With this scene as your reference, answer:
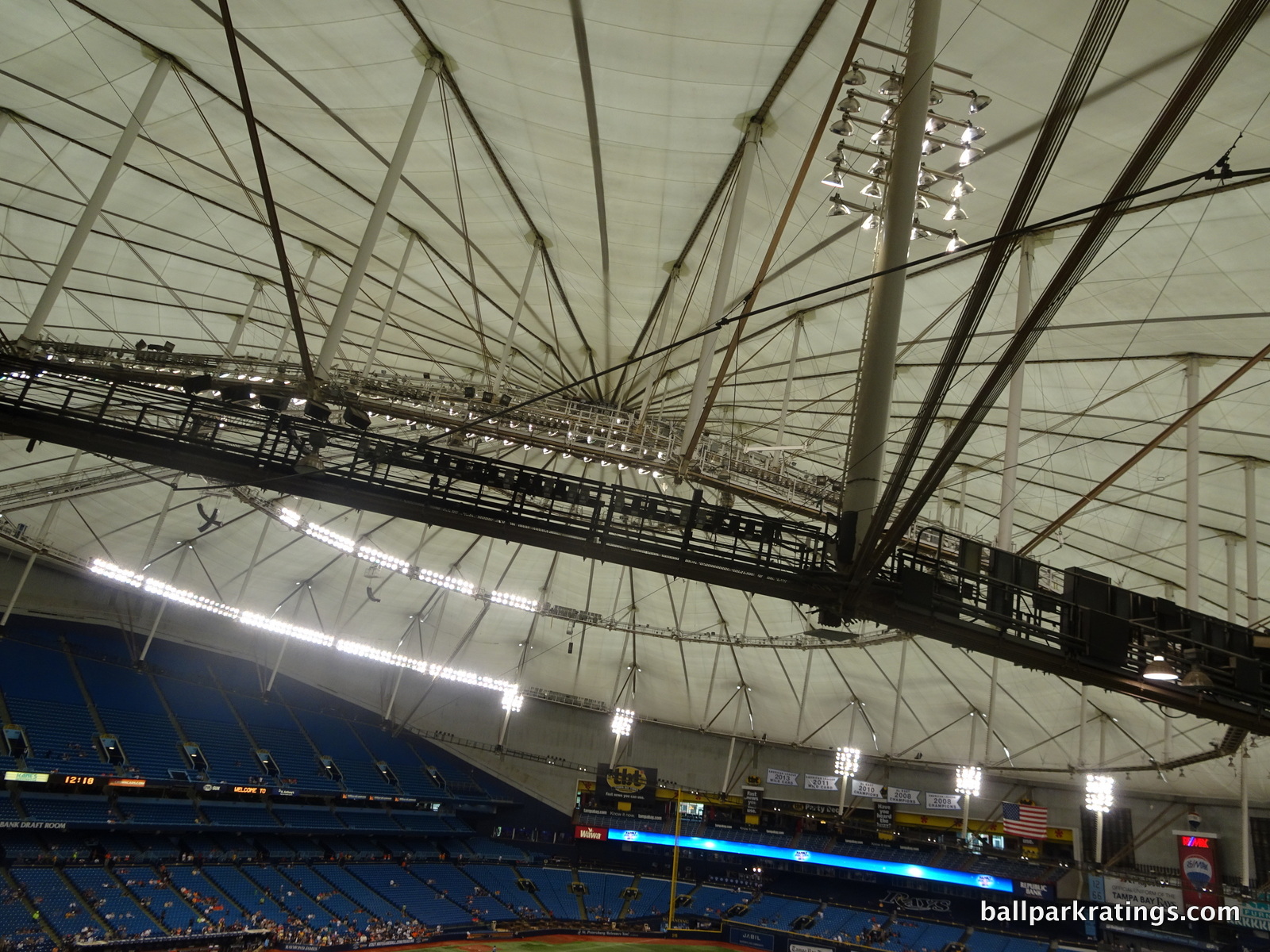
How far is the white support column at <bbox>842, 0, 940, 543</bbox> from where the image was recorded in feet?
51.9

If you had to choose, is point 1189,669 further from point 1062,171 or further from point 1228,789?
point 1228,789

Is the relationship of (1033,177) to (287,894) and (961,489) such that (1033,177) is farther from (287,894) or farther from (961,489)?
(287,894)

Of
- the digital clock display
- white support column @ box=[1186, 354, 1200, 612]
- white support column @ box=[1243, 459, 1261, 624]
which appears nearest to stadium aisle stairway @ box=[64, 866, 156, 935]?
the digital clock display

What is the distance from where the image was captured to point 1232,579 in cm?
3297

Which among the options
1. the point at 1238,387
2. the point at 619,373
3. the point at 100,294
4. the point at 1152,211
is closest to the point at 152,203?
the point at 100,294

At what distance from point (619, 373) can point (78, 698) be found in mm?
39704

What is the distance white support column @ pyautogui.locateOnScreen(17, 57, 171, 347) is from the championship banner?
196 ft

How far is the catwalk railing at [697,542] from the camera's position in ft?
58.1

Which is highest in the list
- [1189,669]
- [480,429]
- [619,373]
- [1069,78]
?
[619,373]

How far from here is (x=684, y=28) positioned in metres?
21.3

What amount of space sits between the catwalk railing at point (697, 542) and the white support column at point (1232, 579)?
13474 millimetres

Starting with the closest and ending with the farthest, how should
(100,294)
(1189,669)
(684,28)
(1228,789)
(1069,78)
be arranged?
(1069,78) < (1189,669) < (684,28) < (100,294) < (1228,789)

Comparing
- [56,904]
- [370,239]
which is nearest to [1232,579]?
[370,239]

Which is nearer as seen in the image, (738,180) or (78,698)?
(738,180)
